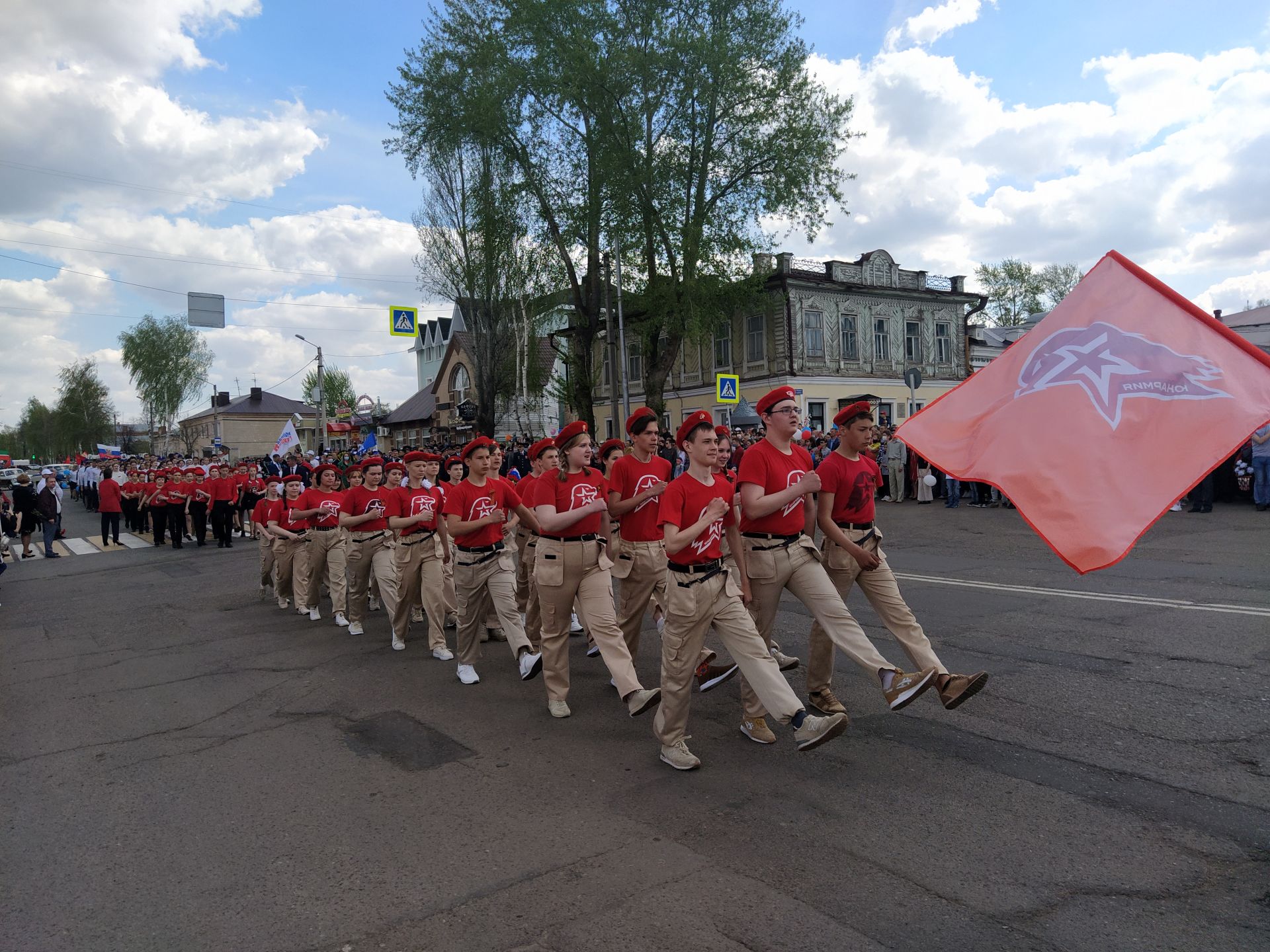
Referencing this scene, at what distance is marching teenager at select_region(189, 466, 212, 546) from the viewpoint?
22.1 m

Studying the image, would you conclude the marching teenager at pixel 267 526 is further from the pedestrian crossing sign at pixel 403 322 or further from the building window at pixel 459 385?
the building window at pixel 459 385

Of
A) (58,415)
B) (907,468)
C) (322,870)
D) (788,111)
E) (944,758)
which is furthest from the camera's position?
(58,415)

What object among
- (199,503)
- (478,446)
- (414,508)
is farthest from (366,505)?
(199,503)

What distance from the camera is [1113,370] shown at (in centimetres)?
420

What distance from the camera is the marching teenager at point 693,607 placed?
515 centimetres

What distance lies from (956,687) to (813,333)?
36871mm

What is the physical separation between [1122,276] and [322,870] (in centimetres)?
462

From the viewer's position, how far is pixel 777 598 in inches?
228

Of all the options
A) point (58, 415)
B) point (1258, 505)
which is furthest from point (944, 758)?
point (58, 415)

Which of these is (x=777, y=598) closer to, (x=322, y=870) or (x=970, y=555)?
(x=322, y=870)

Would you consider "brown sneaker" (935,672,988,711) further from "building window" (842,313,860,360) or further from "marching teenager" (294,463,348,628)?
"building window" (842,313,860,360)

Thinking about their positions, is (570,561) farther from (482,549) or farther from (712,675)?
(712,675)

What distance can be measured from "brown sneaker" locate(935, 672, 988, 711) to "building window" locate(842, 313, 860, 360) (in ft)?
Result: 124

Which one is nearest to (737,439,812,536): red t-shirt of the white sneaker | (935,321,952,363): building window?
the white sneaker
